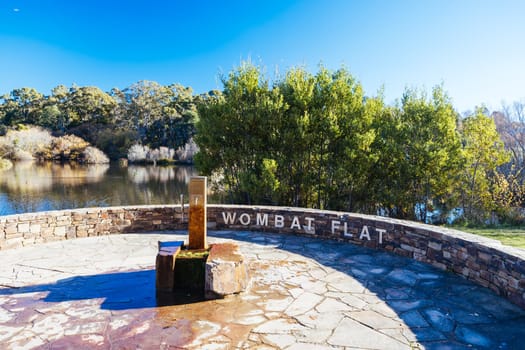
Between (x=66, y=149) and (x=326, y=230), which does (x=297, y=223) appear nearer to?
(x=326, y=230)

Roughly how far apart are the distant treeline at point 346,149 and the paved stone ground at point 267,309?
4.73 m

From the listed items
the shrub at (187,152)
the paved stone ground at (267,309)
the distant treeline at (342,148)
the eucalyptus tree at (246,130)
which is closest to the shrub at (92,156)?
the shrub at (187,152)

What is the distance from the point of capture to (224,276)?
373 cm

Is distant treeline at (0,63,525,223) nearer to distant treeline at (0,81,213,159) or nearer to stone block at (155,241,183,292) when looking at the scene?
stone block at (155,241,183,292)

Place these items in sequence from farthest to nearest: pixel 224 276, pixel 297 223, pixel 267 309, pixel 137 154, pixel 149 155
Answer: pixel 149 155 < pixel 137 154 < pixel 297 223 < pixel 224 276 < pixel 267 309

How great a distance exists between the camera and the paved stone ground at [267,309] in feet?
9.31

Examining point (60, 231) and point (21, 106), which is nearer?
point (60, 231)

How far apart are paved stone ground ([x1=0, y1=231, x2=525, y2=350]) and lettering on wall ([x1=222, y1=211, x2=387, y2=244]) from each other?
2.43 feet

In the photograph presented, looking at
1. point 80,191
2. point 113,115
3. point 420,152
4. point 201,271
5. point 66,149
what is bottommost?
point 80,191

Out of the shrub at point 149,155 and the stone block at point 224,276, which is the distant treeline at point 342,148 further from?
the shrub at point 149,155

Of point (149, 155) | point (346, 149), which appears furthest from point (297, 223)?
point (149, 155)

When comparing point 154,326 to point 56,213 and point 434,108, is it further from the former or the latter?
point 434,108

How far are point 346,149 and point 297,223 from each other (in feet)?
11.4

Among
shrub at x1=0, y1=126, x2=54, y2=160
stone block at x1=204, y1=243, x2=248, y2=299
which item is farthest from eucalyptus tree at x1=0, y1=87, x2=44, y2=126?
stone block at x1=204, y1=243, x2=248, y2=299
